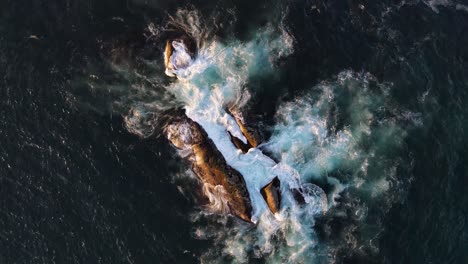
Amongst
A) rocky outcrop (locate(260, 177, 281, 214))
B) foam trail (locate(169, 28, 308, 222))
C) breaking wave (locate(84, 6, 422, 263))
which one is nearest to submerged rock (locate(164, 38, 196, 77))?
foam trail (locate(169, 28, 308, 222))

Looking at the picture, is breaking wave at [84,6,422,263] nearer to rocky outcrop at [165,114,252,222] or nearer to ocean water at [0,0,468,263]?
ocean water at [0,0,468,263]

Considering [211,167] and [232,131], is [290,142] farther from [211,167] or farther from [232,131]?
[211,167]

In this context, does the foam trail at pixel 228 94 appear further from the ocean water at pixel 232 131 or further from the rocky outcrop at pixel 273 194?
the rocky outcrop at pixel 273 194

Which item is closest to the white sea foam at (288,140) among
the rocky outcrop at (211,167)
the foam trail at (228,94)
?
the foam trail at (228,94)

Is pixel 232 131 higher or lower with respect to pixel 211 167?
higher

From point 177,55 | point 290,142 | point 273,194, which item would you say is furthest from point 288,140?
point 177,55

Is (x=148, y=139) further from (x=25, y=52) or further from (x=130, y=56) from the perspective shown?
(x=25, y=52)
